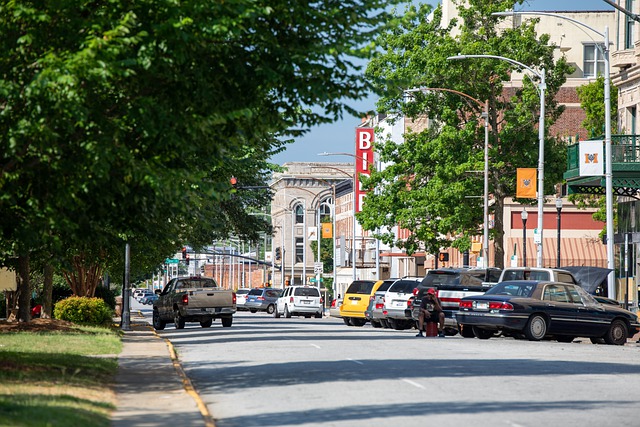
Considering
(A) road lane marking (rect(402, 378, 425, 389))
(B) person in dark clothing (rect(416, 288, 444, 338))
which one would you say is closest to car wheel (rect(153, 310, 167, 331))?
(B) person in dark clothing (rect(416, 288, 444, 338))

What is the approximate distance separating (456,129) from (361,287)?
11392mm

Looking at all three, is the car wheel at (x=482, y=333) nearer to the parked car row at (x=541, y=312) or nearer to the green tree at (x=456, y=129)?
the parked car row at (x=541, y=312)

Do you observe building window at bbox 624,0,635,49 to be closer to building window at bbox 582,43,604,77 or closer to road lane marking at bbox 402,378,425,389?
building window at bbox 582,43,604,77

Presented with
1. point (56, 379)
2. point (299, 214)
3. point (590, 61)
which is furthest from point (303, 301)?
point (299, 214)

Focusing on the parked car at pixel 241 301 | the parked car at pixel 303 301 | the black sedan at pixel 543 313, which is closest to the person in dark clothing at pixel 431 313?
the black sedan at pixel 543 313

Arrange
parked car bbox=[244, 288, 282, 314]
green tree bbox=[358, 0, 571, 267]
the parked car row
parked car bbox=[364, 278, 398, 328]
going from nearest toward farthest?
1. the parked car row
2. parked car bbox=[364, 278, 398, 328]
3. green tree bbox=[358, 0, 571, 267]
4. parked car bbox=[244, 288, 282, 314]

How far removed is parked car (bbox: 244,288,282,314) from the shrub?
37.7 m

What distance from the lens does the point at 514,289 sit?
108 ft

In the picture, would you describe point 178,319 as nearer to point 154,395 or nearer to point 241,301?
point 154,395

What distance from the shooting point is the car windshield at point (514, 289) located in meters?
32.4

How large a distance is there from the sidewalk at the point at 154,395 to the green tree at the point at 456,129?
103ft

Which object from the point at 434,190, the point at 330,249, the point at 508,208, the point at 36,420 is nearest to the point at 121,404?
the point at 36,420

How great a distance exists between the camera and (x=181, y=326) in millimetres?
45156

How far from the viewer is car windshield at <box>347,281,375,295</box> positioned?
49.3m
